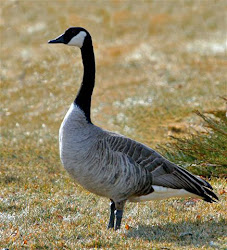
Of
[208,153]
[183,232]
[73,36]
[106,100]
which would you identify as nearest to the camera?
[183,232]

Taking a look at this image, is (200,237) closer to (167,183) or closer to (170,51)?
(167,183)

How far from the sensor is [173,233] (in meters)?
7.42

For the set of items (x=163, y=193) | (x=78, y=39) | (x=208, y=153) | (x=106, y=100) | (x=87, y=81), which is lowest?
(x=106, y=100)

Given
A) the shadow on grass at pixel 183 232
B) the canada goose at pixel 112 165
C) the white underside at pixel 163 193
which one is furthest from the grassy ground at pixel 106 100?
the canada goose at pixel 112 165

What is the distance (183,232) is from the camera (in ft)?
24.3

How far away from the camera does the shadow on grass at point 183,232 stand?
7.10 metres

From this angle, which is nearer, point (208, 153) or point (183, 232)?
point (183, 232)

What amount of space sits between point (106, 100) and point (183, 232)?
49.3 feet

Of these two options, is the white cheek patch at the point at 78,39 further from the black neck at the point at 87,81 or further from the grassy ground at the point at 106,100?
the grassy ground at the point at 106,100

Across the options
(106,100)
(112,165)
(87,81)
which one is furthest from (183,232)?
(106,100)

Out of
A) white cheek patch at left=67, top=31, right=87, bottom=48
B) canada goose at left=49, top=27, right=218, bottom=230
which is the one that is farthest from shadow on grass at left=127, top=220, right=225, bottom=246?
white cheek patch at left=67, top=31, right=87, bottom=48

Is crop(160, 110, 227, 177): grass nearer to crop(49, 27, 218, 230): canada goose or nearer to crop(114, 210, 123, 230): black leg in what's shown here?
crop(49, 27, 218, 230): canada goose

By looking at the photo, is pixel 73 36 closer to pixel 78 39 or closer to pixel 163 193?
pixel 78 39

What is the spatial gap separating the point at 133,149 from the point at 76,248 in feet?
5.86
